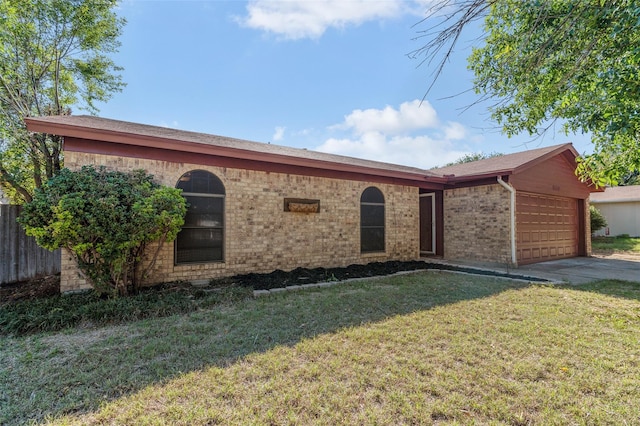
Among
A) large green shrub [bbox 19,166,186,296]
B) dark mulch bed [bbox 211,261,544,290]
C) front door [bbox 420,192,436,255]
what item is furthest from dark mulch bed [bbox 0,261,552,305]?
front door [bbox 420,192,436,255]

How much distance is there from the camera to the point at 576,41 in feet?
12.7

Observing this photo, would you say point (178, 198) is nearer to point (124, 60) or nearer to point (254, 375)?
point (254, 375)

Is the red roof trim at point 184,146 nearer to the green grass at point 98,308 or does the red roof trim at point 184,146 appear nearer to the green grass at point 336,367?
the green grass at point 98,308

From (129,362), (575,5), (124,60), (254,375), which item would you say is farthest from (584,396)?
(124,60)

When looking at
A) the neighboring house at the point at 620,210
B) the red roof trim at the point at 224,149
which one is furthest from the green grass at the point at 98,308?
the neighboring house at the point at 620,210

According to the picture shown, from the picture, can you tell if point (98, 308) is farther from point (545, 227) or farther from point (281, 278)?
point (545, 227)

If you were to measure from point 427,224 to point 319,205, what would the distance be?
5.46 metres

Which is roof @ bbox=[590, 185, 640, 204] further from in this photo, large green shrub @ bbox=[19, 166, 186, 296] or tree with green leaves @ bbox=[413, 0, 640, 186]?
large green shrub @ bbox=[19, 166, 186, 296]

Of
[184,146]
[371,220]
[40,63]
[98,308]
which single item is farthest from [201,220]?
[40,63]

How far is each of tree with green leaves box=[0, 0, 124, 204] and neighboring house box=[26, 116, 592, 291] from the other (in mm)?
4197

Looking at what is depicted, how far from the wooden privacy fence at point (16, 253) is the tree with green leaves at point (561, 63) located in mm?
8581

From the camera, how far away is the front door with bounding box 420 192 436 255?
1124 centimetres

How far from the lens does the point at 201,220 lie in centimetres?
655

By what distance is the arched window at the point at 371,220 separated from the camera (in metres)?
9.02
